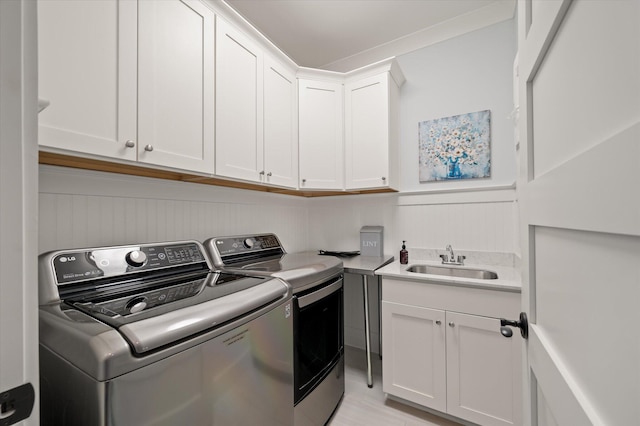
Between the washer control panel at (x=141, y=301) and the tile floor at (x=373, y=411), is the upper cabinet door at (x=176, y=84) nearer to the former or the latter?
the washer control panel at (x=141, y=301)

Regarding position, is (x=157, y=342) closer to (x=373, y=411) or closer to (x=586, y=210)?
(x=586, y=210)

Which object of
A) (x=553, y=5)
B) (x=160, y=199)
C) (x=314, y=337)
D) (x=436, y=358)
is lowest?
→ (x=436, y=358)

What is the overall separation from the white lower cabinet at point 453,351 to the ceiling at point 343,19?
210 centimetres

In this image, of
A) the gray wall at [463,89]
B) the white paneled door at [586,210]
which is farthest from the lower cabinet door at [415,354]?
the gray wall at [463,89]

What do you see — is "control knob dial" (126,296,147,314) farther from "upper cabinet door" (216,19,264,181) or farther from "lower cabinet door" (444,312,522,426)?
"lower cabinet door" (444,312,522,426)

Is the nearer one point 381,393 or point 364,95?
point 381,393

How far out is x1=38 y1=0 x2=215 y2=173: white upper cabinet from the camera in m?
0.91

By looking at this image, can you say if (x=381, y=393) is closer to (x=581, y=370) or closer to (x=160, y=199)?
(x=581, y=370)

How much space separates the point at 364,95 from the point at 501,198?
1.39 metres

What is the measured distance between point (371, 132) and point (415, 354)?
172 centimetres

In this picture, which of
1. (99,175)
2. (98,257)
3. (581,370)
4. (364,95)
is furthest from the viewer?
(364,95)

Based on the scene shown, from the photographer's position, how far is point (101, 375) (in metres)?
0.59

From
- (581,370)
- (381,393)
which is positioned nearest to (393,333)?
(381,393)

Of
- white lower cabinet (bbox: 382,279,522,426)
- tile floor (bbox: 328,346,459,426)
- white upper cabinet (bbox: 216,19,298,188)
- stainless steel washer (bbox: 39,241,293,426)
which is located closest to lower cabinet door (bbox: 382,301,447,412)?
white lower cabinet (bbox: 382,279,522,426)
